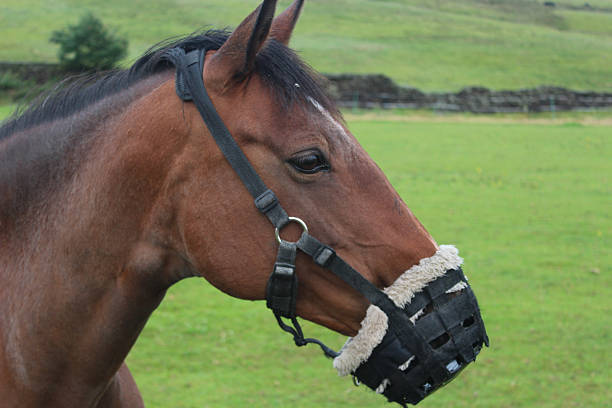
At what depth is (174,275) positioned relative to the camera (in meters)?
2.15

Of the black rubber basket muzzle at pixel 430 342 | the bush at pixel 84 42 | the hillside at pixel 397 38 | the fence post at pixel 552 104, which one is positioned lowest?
the hillside at pixel 397 38

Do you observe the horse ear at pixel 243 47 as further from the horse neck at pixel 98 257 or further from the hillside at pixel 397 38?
the hillside at pixel 397 38

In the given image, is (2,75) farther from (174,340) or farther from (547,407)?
(547,407)

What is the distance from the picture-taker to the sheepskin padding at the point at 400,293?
197 centimetres

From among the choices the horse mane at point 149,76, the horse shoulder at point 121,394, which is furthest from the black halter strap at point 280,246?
the horse shoulder at point 121,394

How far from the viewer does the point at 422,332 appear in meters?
1.98

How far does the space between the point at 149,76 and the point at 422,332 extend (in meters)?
1.36

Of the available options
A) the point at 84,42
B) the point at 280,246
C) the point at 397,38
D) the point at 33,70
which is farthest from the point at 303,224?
the point at 397,38

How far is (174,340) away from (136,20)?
45151 millimetres

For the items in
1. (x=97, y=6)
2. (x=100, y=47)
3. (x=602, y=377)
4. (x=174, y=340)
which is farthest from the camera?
(x=97, y=6)

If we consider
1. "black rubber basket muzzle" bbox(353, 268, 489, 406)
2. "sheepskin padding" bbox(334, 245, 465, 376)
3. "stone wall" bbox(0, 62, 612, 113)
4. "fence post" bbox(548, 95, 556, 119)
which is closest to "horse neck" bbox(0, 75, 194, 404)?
"sheepskin padding" bbox(334, 245, 465, 376)

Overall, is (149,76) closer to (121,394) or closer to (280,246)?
(280,246)

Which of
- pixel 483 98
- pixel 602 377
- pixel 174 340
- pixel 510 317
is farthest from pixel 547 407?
pixel 483 98

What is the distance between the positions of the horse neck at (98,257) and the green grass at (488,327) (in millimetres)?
2971
